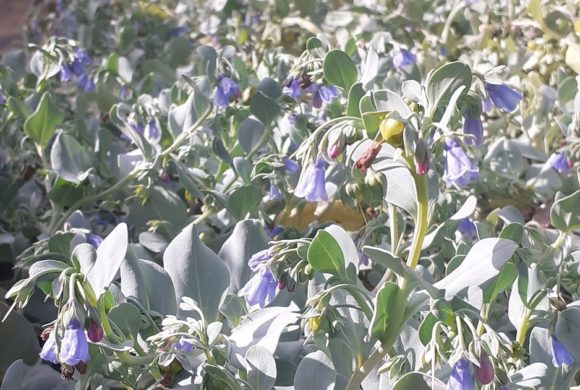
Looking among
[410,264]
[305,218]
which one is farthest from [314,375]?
[305,218]

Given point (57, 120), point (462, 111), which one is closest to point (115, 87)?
point (57, 120)

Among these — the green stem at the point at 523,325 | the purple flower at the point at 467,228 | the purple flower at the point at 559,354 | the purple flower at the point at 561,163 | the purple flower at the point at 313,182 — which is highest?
the purple flower at the point at 313,182

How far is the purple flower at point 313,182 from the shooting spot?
110 centimetres

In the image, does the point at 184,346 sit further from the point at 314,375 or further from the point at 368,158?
the point at 368,158

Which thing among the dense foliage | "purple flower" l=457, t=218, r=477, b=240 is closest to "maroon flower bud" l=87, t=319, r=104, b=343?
the dense foliage

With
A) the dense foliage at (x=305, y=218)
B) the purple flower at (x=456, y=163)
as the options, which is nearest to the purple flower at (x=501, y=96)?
the dense foliage at (x=305, y=218)

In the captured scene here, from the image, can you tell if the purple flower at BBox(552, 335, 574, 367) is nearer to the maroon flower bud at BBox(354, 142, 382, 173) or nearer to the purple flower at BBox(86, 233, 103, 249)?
the maroon flower bud at BBox(354, 142, 382, 173)

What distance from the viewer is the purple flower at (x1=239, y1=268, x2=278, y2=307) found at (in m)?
1.10

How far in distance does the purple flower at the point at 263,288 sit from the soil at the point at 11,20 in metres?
3.40

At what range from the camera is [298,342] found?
3.80 ft

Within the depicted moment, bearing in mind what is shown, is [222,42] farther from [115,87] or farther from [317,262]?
[317,262]

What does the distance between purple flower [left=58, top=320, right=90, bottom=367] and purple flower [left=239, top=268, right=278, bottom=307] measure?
258 millimetres

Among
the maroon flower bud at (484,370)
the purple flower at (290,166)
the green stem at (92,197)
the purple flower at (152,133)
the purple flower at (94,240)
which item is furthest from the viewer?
the purple flower at (152,133)

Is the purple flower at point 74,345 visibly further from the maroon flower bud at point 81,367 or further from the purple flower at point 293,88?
the purple flower at point 293,88
